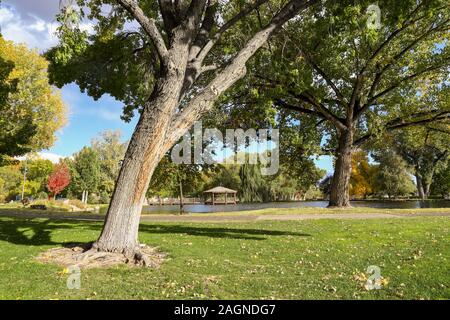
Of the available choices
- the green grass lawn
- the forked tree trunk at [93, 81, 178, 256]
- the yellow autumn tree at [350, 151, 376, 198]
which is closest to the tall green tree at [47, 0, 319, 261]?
the forked tree trunk at [93, 81, 178, 256]

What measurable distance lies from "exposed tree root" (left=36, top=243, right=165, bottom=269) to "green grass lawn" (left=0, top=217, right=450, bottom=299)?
310mm

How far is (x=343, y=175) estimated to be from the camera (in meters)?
21.9

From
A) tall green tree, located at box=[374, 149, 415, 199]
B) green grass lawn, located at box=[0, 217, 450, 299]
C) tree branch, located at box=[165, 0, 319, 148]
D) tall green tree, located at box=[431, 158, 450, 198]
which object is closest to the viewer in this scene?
green grass lawn, located at box=[0, 217, 450, 299]

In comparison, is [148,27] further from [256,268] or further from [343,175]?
[343,175]

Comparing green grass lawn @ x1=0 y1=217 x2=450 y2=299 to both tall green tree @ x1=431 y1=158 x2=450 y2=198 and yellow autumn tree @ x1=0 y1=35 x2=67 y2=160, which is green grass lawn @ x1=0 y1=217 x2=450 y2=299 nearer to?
yellow autumn tree @ x1=0 y1=35 x2=67 y2=160

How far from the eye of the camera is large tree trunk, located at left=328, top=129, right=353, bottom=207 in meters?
21.8

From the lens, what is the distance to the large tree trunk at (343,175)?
21.8 m

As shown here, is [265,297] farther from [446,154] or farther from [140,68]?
[446,154]

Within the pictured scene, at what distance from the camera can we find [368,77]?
22.3 m

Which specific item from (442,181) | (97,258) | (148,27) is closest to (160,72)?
(148,27)

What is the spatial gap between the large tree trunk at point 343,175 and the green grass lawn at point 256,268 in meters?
10.0

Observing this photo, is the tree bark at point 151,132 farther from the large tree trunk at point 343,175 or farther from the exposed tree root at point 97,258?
the large tree trunk at point 343,175

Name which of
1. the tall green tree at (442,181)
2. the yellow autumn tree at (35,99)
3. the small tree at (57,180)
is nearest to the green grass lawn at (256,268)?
the yellow autumn tree at (35,99)

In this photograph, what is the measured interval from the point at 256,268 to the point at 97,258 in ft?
10.9
